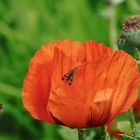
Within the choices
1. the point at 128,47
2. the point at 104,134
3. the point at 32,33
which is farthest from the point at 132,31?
the point at 32,33

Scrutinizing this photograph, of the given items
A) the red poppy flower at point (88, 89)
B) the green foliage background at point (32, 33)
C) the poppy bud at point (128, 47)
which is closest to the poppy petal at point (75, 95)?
the red poppy flower at point (88, 89)

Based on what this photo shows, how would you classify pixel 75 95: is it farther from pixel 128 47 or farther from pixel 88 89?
pixel 128 47

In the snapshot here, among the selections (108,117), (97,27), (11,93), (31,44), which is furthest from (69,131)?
(97,27)

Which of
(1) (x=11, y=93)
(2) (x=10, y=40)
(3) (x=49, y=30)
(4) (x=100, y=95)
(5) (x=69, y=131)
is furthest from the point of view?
(3) (x=49, y=30)

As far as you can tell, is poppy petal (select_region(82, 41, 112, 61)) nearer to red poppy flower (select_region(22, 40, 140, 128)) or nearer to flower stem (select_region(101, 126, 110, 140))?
red poppy flower (select_region(22, 40, 140, 128))

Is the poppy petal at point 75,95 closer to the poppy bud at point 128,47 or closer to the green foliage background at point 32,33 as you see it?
the poppy bud at point 128,47

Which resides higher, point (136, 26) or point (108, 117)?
point (136, 26)

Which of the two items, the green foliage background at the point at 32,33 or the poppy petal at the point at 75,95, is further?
the green foliage background at the point at 32,33

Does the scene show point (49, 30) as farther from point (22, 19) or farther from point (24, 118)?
point (24, 118)
